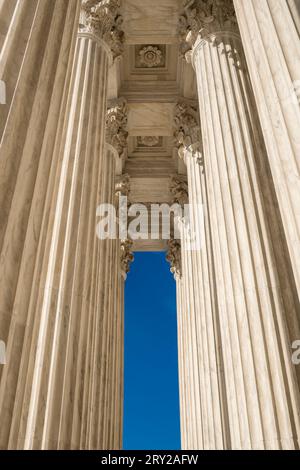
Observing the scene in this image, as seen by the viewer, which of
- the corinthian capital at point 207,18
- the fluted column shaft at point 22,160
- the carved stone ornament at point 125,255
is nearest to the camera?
the fluted column shaft at point 22,160

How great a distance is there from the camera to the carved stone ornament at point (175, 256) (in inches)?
1799

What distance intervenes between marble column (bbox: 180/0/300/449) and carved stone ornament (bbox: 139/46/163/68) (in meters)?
13.7

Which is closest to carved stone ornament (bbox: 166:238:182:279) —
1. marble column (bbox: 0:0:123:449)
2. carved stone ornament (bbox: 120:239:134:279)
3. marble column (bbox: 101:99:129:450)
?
carved stone ornament (bbox: 120:239:134:279)

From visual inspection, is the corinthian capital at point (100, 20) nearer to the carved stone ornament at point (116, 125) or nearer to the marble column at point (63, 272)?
the marble column at point (63, 272)

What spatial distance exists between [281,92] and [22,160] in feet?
22.1

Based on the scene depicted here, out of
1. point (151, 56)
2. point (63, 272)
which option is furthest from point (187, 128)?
point (63, 272)

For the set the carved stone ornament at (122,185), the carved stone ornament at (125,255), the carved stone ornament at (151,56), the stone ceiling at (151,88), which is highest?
the carved stone ornament at (151,56)

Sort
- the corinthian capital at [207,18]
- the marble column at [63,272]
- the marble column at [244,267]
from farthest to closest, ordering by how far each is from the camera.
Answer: the corinthian capital at [207,18]
the marble column at [244,267]
the marble column at [63,272]

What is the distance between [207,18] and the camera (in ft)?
80.0

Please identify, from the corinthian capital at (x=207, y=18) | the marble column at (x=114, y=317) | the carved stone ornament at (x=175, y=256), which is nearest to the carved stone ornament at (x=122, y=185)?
the marble column at (x=114, y=317)

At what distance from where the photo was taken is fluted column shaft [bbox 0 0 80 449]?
7754 mm

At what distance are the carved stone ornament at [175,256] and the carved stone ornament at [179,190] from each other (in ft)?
20.7

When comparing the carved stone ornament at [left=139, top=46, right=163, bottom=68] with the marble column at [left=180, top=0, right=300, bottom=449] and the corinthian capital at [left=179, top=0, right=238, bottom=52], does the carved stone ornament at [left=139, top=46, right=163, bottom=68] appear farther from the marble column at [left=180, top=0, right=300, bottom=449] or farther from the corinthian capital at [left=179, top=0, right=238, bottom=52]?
the marble column at [left=180, top=0, right=300, bottom=449]

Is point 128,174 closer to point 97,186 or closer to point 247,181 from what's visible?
point 97,186
